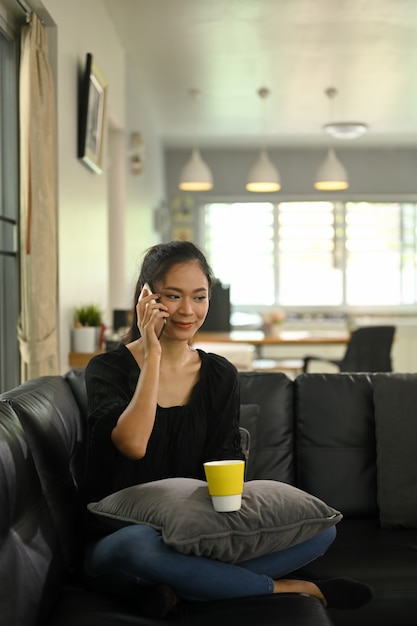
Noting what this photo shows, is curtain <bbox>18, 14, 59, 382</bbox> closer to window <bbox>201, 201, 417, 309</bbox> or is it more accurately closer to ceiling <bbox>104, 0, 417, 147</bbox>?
ceiling <bbox>104, 0, 417, 147</bbox>

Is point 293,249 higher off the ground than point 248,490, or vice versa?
point 293,249

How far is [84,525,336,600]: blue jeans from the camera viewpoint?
1.75 meters

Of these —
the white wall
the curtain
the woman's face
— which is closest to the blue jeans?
the woman's face

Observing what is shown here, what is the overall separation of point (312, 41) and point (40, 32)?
2.65 m

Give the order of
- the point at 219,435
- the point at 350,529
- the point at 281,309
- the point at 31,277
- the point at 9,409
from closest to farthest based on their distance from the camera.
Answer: the point at 9,409
the point at 219,435
the point at 350,529
the point at 31,277
the point at 281,309

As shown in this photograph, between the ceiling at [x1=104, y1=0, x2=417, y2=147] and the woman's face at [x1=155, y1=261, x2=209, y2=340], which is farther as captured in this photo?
the ceiling at [x1=104, y1=0, x2=417, y2=147]

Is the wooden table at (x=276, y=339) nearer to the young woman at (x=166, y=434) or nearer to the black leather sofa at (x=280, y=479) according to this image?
the black leather sofa at (x=280, y=479)

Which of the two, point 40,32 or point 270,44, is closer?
point 40,32

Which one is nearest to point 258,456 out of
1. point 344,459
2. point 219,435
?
point 344,459

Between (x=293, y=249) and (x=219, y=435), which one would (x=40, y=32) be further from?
(x=293, y=249)

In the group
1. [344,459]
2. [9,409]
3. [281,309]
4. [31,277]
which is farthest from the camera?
[281,309]

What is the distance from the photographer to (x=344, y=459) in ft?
8.63

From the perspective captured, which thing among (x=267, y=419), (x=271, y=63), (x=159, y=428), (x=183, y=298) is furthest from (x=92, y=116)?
(x=159, y=428)

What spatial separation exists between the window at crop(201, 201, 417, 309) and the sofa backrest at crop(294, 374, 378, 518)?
767 cm
